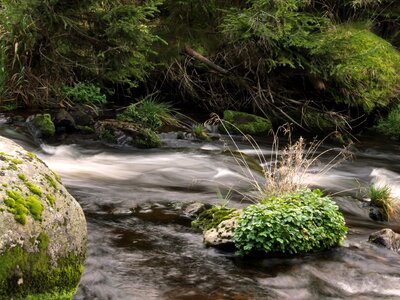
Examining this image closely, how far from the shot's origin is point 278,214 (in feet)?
17.3

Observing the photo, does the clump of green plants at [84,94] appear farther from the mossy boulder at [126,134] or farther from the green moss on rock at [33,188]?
the green moss on rock at [33,188]

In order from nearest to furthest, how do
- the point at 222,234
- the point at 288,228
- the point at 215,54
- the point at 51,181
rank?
the point at 51,181 → the point at 288,228 → the point at 222,234 → the point at 215,54

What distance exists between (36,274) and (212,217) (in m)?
2.86

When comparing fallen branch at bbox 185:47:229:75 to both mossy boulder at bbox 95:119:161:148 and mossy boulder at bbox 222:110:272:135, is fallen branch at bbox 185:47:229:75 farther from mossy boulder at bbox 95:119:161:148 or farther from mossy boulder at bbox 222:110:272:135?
mossy boulder at bbox 95:119:161:148

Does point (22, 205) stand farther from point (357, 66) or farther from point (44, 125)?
point (357, 66)

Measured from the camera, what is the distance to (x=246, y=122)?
42.1ft

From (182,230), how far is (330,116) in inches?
326

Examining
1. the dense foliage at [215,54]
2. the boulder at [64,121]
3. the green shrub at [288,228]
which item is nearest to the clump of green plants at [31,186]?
the green shrub at [288,228]

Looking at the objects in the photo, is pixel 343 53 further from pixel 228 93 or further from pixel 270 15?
pixel 228 93

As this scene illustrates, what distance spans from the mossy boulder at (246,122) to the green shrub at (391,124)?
3.17 metres

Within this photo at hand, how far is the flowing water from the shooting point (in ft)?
14.8

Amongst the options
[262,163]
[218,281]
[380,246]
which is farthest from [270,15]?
[218,281]

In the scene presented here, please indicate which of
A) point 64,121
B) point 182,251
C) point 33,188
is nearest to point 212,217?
point 182,251

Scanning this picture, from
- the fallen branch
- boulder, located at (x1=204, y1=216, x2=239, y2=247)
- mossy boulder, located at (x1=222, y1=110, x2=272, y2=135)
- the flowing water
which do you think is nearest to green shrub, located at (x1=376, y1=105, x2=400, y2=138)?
mossy boulder, located at (x1=222, y1=110, x2=272, y2=135)
